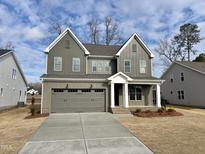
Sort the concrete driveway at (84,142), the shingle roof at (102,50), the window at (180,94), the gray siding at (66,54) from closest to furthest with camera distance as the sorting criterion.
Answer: the concrete driveway at (84,142), the gray siding at (66,54), the shingle roof at (102,50), the window at (180,94)

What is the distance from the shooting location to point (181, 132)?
1079cm

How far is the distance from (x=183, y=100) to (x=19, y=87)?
26.0 m

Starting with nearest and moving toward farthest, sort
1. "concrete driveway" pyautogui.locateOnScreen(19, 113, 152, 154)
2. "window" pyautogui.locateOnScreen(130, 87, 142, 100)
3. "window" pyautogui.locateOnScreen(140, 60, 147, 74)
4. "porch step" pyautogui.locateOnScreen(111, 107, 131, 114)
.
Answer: "concrete driveway" pyautogui.locateOnScreen(19, 113, 152, 154), "porch step" pyautogui.locateOnScreen(111, 107, 131, 114), "window" pyautogui.locateOnScreen(130, 87, 142, 100), "window" pyautogui.locateOnScreen(140, 60, 147, 74)

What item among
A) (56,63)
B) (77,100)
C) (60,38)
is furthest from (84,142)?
(60,38)

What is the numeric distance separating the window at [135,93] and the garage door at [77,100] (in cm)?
354

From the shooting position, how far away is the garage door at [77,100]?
19562 millimetres

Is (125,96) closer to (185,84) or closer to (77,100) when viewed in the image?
(77,100)

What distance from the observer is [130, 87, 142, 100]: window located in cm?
2190

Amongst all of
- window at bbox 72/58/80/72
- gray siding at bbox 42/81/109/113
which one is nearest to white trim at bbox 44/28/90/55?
window at bbox 72/58/80/72

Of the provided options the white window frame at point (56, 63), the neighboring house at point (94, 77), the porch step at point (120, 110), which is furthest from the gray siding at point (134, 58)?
the white window frame at point (56, 63)

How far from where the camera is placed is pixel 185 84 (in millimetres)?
28828

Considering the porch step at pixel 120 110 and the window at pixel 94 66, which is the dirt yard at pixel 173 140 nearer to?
the porch step at pixel 120 110

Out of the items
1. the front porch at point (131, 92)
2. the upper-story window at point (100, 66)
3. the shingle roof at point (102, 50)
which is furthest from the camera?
the shingle roof at point (102, 50)

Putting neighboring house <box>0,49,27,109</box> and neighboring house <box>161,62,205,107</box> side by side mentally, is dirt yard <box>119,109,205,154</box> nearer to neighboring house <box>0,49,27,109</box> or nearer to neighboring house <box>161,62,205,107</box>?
neighboring house <box>161,62,205,107</box>
